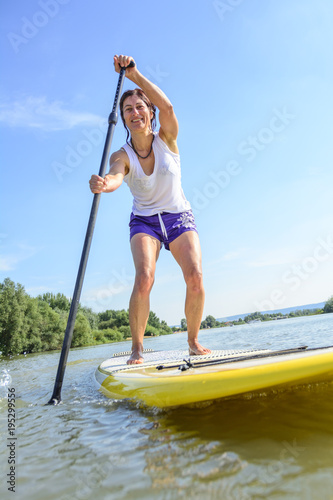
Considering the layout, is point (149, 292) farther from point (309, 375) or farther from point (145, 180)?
point (309, 375)

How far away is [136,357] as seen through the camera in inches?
147

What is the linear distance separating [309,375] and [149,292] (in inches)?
86.1

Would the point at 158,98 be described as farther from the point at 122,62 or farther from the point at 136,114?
the point at 122,62

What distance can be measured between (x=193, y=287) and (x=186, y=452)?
233cm

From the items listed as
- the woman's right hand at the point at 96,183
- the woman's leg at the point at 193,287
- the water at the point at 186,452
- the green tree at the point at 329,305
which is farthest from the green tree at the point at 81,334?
the water at the point at 186,452

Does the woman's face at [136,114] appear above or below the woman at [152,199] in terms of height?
above

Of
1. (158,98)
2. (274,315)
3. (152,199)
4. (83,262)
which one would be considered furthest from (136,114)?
(274,315)

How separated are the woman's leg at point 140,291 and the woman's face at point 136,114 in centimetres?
130

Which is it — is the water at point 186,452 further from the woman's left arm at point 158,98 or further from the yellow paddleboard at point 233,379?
the woman's left arm at point 158,98

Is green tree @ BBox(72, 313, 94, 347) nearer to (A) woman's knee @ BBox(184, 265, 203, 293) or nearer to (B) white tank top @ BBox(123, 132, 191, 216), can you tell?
(B) white tank top @ BBox(123, 132, 191, 216)

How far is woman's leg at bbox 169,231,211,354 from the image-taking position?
12.5 ft

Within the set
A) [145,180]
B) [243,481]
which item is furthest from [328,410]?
[145,180]

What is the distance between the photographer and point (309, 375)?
1.88m

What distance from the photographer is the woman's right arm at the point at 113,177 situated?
11.0 feet
